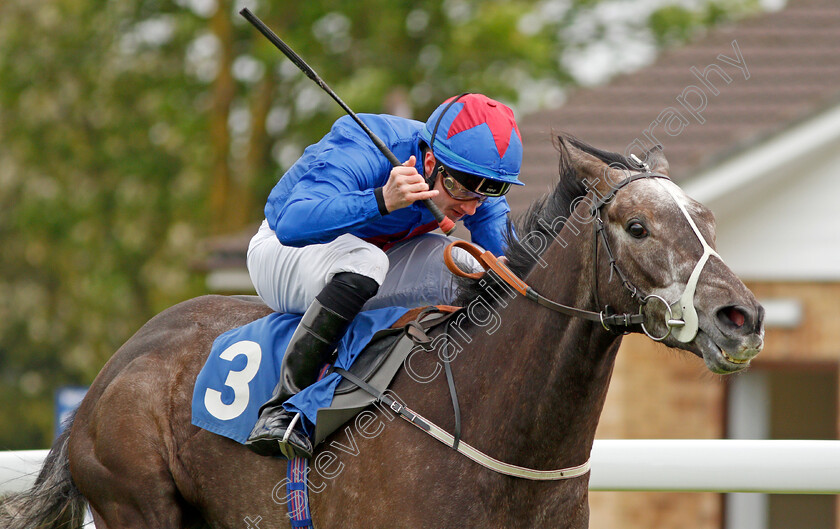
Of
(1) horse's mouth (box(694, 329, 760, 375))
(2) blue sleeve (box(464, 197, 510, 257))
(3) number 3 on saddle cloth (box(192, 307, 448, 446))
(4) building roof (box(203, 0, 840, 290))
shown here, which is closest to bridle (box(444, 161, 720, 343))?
(1) horse's mouth (box(694, 329, 760, 375))

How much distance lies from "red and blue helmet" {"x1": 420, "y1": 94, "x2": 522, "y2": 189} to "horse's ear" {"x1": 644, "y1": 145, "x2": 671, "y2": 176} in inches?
17.6

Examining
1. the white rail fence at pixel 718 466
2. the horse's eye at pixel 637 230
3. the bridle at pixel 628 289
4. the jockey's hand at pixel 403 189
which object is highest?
the jockey's hand at pixel 403 189

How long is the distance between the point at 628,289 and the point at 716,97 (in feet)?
22.8

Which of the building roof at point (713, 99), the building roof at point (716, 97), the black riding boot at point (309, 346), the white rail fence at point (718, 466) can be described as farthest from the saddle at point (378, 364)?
the building roof at point (713, 99)

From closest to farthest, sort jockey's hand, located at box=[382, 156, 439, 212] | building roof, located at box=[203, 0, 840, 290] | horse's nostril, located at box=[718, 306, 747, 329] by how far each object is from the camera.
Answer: horse's nostril, located at box=[718, 306, 747, 329] < jockey's hand, located at box=[382, 156, 439, 212] < building roof, located at box=[203, 0, 840, 290]

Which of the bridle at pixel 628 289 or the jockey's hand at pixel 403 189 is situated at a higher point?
the jockey's hand at pixel 403 189

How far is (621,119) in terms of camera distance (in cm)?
1009

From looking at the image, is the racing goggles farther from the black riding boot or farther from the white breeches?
the black riding boot

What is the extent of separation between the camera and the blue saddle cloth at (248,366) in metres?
3.73

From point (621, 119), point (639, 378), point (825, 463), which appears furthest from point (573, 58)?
point (825, 463)

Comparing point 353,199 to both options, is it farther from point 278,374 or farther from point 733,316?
point 733,316

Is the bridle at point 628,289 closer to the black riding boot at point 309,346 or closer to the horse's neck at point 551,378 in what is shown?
the horse's neck at point 551,378

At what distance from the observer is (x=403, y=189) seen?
11.2ft

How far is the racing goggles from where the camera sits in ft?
11.9
